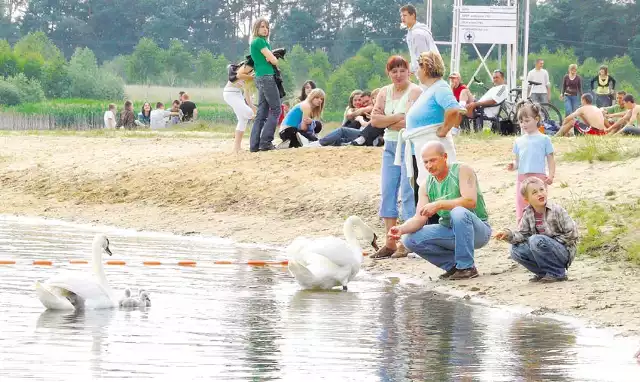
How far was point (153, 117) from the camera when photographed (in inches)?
1431

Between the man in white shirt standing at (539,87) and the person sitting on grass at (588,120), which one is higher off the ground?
the man in white shirt standing at (539,87)

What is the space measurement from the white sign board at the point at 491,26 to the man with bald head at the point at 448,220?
18610mm

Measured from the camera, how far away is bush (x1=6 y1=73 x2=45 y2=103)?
63.1m

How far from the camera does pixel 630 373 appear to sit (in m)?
7.88

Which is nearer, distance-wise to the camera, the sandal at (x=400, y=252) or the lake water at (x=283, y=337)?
the lake water at (x=283, y=337)

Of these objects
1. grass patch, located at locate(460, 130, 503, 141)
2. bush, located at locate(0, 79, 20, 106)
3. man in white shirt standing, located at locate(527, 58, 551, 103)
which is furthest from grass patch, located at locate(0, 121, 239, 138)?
→ bush, located at locate(0, 79, 20, 106)

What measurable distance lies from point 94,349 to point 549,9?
8040 centimetres

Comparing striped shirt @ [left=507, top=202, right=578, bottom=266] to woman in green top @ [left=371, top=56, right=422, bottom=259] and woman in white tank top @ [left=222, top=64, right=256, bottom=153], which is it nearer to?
woman in green top @ [left=371, top=56, right=422, bottom=259]

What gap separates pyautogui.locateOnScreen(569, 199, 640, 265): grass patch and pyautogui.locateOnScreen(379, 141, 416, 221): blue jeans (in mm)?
1580

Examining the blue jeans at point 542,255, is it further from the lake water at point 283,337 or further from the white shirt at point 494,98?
the white shirt at point 494,98

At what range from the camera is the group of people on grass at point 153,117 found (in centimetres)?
3628

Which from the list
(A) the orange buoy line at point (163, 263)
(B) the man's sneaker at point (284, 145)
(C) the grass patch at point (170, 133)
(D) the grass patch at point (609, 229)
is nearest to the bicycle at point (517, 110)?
(B) the man's sneaker at point (284, 145)

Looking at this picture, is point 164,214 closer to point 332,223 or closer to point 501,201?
point 332,223

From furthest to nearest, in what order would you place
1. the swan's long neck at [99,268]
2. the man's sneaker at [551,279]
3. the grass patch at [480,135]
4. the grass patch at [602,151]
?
the grass patch at [480,135], the grass patch at [602,151], the man's sneaker at [551,279], the swan's long neck at [99,268]
